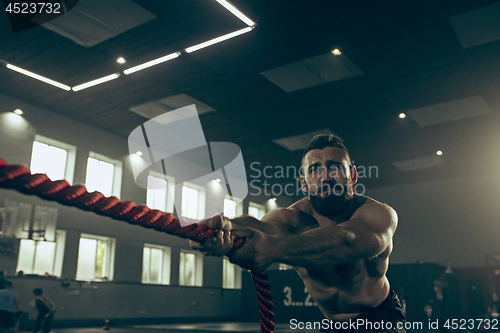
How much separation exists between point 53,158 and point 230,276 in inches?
299

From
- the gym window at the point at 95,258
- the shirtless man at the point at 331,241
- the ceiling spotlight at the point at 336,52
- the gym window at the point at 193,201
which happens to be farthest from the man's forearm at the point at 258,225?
the gym window at the point at 193,201

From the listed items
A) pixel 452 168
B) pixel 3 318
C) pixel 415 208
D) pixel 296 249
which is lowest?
pixel 3 318

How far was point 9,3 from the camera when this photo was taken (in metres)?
5.64

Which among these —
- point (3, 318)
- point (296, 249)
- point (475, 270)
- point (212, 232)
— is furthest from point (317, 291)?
point (475, 270)

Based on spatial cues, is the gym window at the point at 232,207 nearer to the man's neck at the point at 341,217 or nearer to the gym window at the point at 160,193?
the gym window at the point at 160,193

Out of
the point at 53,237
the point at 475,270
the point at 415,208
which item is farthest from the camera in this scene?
the point at 415,208

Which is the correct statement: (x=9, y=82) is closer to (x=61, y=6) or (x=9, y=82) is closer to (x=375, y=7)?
(x=61, y=6)

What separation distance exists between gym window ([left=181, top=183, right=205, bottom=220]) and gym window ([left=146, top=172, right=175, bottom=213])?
1.76 ft

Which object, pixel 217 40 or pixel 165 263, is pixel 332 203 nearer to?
Answer: pixel 217 40

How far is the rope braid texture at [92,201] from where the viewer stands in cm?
79

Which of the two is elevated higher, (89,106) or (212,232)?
(89,106)

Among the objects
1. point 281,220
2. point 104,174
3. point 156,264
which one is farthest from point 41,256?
point 281,220

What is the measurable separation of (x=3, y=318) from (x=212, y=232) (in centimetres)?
639

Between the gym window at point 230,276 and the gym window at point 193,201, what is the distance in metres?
2.26
